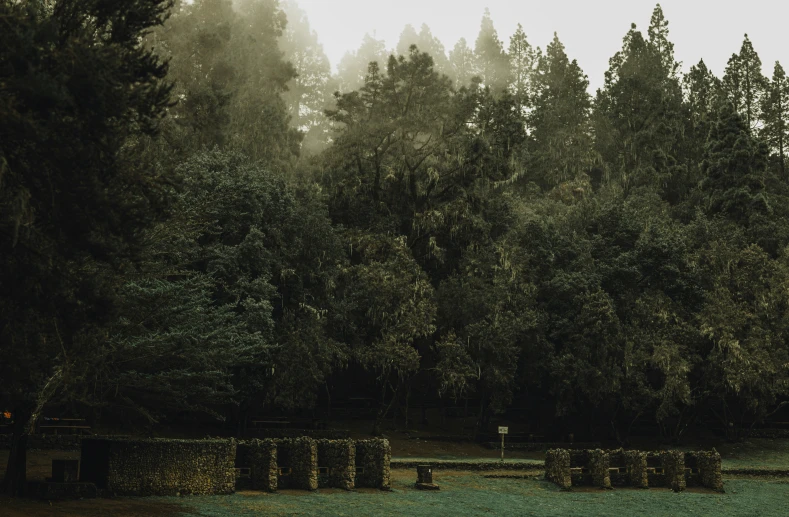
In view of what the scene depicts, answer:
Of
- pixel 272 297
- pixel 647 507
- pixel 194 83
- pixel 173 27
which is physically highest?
pixel 173 27

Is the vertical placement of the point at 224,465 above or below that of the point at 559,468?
above

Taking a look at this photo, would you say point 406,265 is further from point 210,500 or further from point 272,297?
point 210,500

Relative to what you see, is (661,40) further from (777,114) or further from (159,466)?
(159,466)

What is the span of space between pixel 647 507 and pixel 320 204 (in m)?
25.7

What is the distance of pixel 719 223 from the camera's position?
5550 centimetres

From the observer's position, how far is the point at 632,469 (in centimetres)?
3403

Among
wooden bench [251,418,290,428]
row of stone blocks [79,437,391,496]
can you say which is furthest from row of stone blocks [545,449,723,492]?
wooden bench [251,418,290,428]

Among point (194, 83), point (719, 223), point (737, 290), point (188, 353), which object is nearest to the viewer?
point (188, 353)

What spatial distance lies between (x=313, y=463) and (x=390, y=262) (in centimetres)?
2066

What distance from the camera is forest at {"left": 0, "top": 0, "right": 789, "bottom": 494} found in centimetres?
1612

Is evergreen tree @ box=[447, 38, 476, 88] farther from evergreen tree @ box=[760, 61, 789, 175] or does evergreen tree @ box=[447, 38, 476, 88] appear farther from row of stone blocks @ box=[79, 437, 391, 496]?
row of stone blocks @ box=[79, 437, 391, 496]

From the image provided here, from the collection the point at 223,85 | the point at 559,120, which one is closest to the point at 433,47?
the point at 559,120

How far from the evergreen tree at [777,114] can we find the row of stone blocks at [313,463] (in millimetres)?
58929

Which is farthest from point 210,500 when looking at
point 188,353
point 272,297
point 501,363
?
point 501,363
